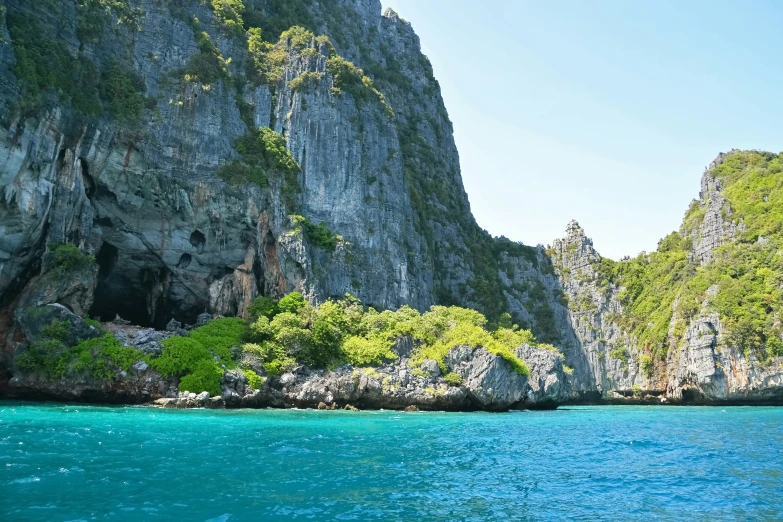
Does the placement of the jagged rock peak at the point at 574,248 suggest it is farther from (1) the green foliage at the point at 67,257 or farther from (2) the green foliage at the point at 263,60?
(1) the green foliage at the point at 67,257

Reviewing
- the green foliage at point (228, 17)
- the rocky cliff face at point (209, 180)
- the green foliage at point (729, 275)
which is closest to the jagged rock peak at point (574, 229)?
the green foliage at point (729, 275)

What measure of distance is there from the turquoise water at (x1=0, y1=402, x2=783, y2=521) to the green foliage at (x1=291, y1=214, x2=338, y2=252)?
2683cm

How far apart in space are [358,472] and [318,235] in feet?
125

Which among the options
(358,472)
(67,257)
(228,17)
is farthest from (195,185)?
(358,472)

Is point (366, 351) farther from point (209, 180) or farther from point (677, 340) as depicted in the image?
point (677, 340)

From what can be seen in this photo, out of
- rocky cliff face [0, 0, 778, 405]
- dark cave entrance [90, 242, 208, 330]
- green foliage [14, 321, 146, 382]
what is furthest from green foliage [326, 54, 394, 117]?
green foliage [14, 321, 146, 382]

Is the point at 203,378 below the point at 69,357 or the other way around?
below

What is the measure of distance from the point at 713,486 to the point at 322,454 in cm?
1092

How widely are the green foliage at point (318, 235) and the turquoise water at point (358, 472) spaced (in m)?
26.8

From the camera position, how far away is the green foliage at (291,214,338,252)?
1999 inches

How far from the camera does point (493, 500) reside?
1266 cm

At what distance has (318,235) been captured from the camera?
5181cm

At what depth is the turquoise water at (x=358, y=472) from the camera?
11.2 metres

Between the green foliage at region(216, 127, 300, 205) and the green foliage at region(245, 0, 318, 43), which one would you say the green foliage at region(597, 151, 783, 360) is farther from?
the green foliage at region(245, 0, 318, 43)
